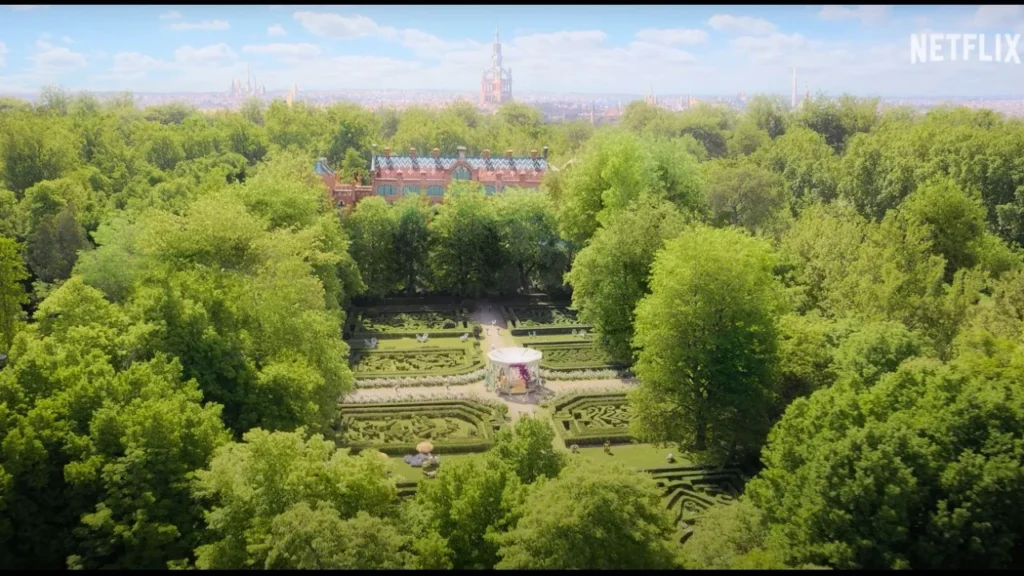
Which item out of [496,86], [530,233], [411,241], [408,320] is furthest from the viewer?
[496,86]

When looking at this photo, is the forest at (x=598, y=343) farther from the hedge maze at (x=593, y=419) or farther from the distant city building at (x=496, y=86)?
the distant city building at (x=496, y=86)

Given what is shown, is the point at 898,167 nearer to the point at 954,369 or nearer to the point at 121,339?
the point at 954,369

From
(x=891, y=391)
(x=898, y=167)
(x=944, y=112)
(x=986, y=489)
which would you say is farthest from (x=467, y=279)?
(x=944, y=112)

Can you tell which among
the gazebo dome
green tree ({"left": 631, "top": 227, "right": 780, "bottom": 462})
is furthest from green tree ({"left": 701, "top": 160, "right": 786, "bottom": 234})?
green tree ({"left": 631, "top": 227, "right": 780, "bottom": 462})

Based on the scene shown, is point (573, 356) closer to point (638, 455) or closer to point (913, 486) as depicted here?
point (638, 455)

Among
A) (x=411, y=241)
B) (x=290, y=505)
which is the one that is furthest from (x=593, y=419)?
(x=411, y=241)

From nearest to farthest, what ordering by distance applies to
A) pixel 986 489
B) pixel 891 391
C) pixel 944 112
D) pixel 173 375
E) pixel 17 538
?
pixel 986 489 < pixel 17 538 < pixel 891 391 < pixel 173 375 < pixel 944 112

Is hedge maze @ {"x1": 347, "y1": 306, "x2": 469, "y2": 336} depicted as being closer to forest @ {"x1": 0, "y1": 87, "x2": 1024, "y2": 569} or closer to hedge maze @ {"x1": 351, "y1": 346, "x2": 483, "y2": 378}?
forest @ {"x1": 0, "y1": 87, "x2": 1024, "y2": 569}
